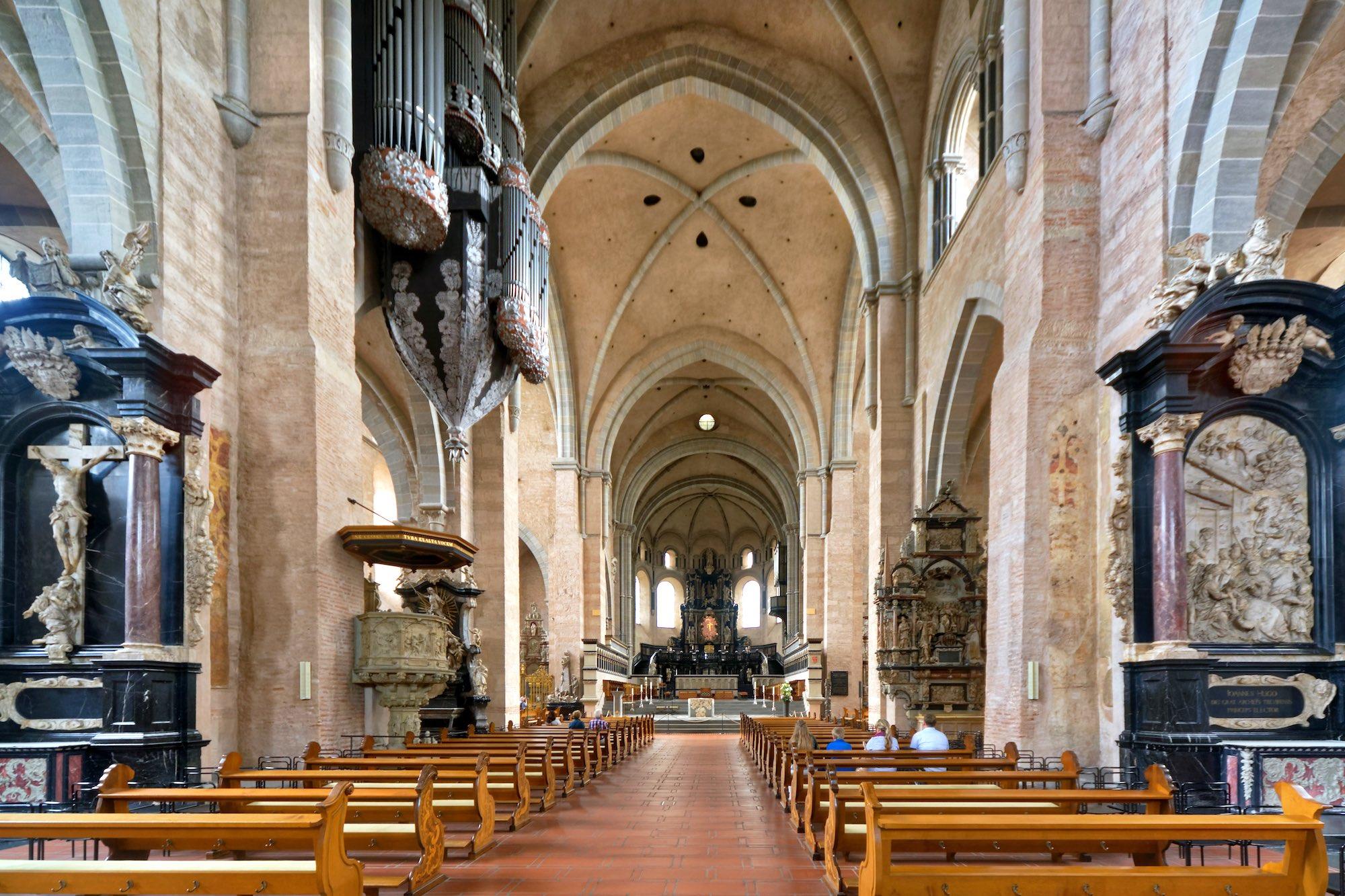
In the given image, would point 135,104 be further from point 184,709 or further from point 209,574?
point 184,709

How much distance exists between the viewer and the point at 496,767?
33.1 feet

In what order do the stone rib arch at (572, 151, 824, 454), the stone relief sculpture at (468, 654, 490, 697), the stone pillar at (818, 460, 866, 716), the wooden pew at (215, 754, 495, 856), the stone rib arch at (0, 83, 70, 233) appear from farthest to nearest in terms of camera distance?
the stone pillar at (818, 460, 866, 716) < the stone rib arch at (572, 151, 824, 454) < the stone relief sculpture at (468, 654, 490, 697) < the stone rib arch at (0, 83, 70, 233) < the wooden pew at (215, 754, 495, 856)

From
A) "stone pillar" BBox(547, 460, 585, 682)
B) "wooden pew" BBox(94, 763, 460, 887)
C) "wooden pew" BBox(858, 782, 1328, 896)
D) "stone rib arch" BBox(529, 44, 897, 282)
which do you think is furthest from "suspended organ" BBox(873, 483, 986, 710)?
"stone pillar" BBox(547, 460, 585, 682)

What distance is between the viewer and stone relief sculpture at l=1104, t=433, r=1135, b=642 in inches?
368

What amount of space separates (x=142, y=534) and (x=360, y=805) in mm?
3364

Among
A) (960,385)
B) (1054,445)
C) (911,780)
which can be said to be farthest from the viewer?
(960,385)

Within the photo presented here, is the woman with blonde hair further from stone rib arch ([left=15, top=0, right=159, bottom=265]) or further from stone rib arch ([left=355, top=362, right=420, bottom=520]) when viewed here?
stone rib arch ([left=355, top=362, right=420, bottom=520])

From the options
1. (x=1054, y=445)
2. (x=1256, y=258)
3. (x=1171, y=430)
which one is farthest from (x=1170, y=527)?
(x=1054, y=445)

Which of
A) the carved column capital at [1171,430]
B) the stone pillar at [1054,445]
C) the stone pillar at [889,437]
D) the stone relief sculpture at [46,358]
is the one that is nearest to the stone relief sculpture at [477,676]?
the stone pillar at [889,437]

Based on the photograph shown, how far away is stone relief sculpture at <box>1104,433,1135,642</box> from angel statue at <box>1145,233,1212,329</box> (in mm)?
1143

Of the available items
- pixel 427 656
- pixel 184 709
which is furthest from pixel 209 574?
pixel 427 656

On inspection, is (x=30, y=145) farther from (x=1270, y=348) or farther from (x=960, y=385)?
(x=960, y=385)

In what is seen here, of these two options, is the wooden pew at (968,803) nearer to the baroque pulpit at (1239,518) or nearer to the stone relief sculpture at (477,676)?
the baroque pulpit at (1239,518)

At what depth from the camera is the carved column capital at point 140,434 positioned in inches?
345
